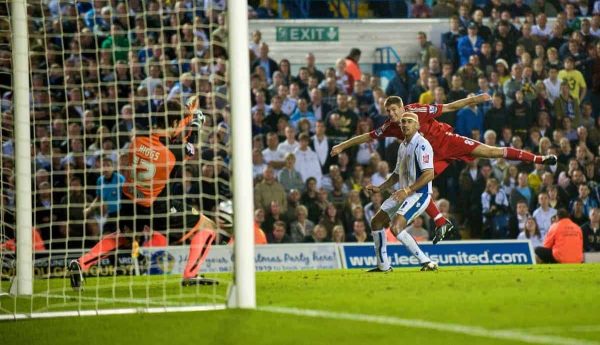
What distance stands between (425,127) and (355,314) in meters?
6.99

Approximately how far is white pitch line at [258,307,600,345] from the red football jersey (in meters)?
5.82

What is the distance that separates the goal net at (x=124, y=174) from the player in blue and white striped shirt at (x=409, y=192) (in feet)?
6.28

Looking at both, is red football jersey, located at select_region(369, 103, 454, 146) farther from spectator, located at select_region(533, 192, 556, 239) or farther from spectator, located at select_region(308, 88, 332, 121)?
spectator, located at select_region(308, 88, 332, 121)

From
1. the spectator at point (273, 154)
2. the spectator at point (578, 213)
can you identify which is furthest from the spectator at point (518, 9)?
the spectator at point (273, 154)

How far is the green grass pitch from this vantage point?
795 cm

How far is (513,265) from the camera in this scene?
1711cm

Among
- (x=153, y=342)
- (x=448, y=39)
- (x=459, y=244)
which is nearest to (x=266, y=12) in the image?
(x=448, y=39)

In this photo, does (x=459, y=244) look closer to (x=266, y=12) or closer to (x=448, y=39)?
(x=448, y=39)

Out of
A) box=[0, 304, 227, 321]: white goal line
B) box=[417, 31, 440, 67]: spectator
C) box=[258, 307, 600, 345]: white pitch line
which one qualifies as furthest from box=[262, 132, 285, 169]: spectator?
box=[258, 307, 600, 345]: white pitch line

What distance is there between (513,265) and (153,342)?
386 inches

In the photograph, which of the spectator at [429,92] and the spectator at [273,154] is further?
the spectator at [429,92]

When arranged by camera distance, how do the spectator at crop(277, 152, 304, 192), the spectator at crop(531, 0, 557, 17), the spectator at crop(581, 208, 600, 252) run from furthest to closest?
the spectator at crop(531, 0, 557, 17), the spectator at crop(277, 152, 304, 192), the spectator at crop(581, 208, 600, 252)

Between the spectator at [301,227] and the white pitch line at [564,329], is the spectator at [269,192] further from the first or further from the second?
the white pitch line at [564,329]

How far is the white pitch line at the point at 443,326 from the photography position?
290 inches
